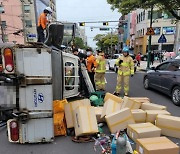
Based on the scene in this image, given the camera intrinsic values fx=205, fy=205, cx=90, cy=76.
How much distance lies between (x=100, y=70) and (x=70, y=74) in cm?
328

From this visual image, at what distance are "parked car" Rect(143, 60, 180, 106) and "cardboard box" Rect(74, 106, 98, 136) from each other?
11.2 ft

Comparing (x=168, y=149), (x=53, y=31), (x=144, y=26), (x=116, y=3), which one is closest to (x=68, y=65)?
(x=53, y=31)

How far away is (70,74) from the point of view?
187 inches

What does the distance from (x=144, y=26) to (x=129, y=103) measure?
39.5 meters

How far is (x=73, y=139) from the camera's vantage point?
13.2 feet

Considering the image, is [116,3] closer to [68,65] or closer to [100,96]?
[100,96]

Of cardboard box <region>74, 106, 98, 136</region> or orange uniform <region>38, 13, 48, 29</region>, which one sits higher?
orange uniform <region>38, 13, 48, 29</region>

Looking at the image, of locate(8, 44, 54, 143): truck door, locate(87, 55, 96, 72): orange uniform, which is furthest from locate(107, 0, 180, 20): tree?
locate(8, 44, 54, 143): truck door

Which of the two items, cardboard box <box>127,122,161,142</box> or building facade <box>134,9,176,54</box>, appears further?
building facade <box>134,9,176,54</box>

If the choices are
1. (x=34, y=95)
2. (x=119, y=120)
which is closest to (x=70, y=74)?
(x=34, y=95)

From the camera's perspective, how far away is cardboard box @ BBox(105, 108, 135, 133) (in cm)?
427

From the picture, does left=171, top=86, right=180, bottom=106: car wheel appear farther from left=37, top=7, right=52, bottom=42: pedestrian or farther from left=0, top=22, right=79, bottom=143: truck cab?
left=37, top=7, right=52, bottom=42: pedestrian

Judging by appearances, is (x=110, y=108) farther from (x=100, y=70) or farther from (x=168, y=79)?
(x=100, y=70)

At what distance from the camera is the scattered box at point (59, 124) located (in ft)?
13.3
